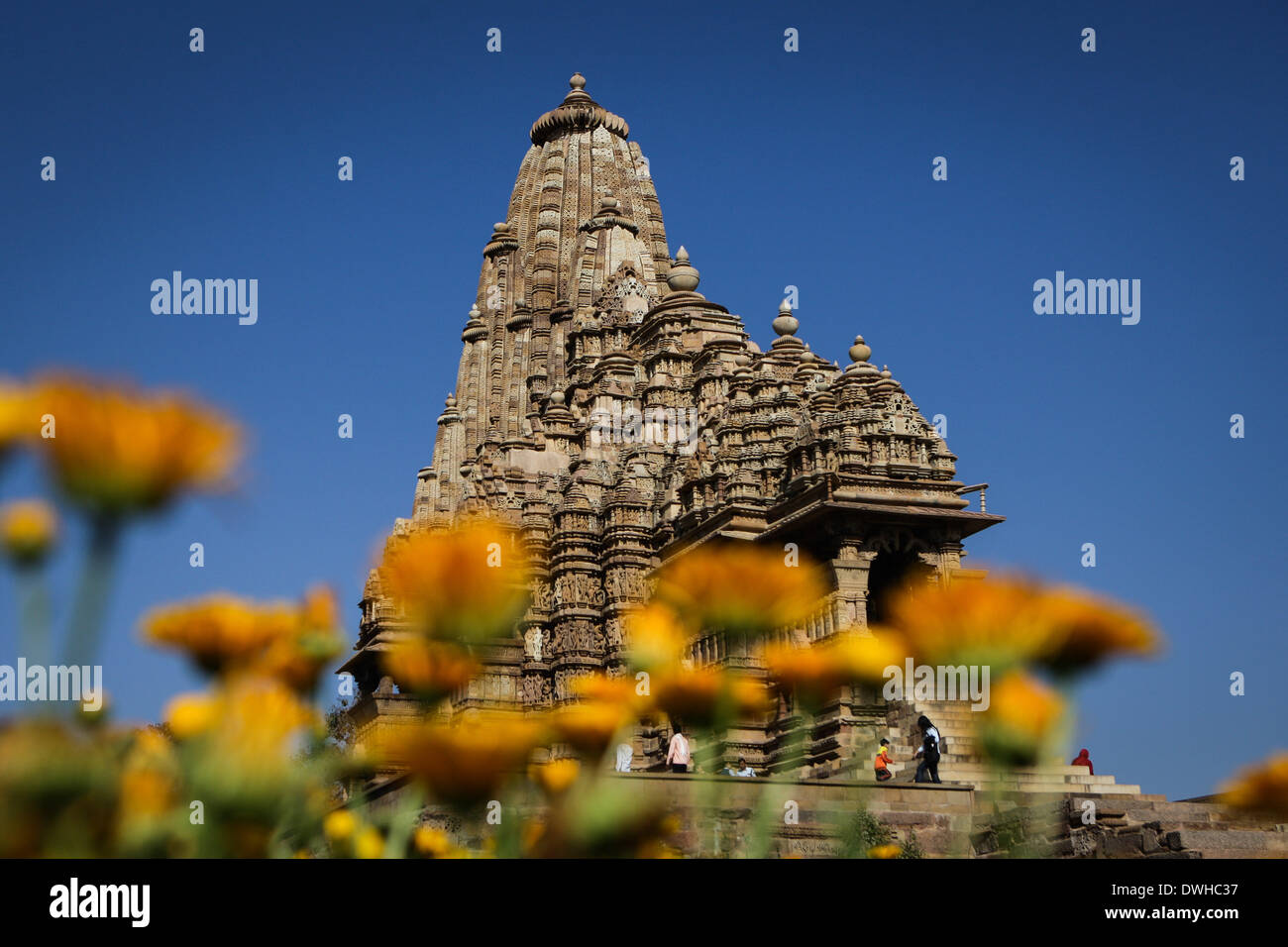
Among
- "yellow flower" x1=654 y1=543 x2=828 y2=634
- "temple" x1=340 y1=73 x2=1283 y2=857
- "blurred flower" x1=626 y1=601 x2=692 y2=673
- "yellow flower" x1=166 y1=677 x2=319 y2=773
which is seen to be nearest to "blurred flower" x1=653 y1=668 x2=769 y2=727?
"blurred flower" x1=626 y1=601 x2=692 y2=673

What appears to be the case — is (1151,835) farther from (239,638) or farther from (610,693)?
(239,638)

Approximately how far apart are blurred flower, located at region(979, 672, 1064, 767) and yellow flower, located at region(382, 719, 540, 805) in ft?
3.11

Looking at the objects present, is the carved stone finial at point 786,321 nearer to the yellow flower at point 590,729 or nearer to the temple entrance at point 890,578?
the temple entrance at point 890,578

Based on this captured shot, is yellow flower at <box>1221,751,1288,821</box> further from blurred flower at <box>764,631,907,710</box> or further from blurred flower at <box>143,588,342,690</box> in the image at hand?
blurred flower at <box>143,588,342,690</box>

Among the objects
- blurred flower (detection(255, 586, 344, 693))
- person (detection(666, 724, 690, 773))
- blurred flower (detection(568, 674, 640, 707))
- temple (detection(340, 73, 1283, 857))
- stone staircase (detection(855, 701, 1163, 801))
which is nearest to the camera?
blurred flower (detection(255, 586, 344, 693))

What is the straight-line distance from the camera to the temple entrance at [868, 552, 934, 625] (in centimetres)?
2845

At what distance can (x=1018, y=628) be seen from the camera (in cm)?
274

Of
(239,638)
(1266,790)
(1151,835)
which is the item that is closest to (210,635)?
(239,638)

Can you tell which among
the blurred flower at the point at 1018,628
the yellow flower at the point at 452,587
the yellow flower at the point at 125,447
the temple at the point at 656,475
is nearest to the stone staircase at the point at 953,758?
the temple at the point at 656,475
